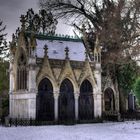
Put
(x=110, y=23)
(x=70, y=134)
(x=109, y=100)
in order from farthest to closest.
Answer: (x=109, y=100) < (x=110, y=23) < (x=70, y=134)

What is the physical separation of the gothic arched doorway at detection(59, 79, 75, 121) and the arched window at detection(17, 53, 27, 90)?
351 cm

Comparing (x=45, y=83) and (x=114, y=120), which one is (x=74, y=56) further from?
(x=114, y=120)

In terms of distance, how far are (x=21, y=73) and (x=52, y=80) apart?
312 cm

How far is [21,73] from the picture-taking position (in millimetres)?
36938

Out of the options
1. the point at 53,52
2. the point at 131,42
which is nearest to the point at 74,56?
the point at 53,52

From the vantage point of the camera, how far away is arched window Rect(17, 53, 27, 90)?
36.5m

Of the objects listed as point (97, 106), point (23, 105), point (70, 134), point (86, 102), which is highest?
point (86, 102)

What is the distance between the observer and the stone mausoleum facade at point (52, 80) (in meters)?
35.3

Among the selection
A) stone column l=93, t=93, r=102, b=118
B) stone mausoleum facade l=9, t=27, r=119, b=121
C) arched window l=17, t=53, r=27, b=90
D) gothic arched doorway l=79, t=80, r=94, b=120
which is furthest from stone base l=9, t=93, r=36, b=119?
stone column l=93, t=93, r=102, b=118

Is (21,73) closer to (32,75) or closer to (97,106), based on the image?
(32,75)

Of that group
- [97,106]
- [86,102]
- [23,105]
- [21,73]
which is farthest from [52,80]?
[97,106]

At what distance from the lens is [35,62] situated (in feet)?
116

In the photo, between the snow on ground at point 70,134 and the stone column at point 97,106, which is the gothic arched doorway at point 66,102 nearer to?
the stone column at point 97,106

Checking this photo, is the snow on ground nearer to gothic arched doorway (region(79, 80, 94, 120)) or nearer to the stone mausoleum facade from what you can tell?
the stone mausoleum facade
